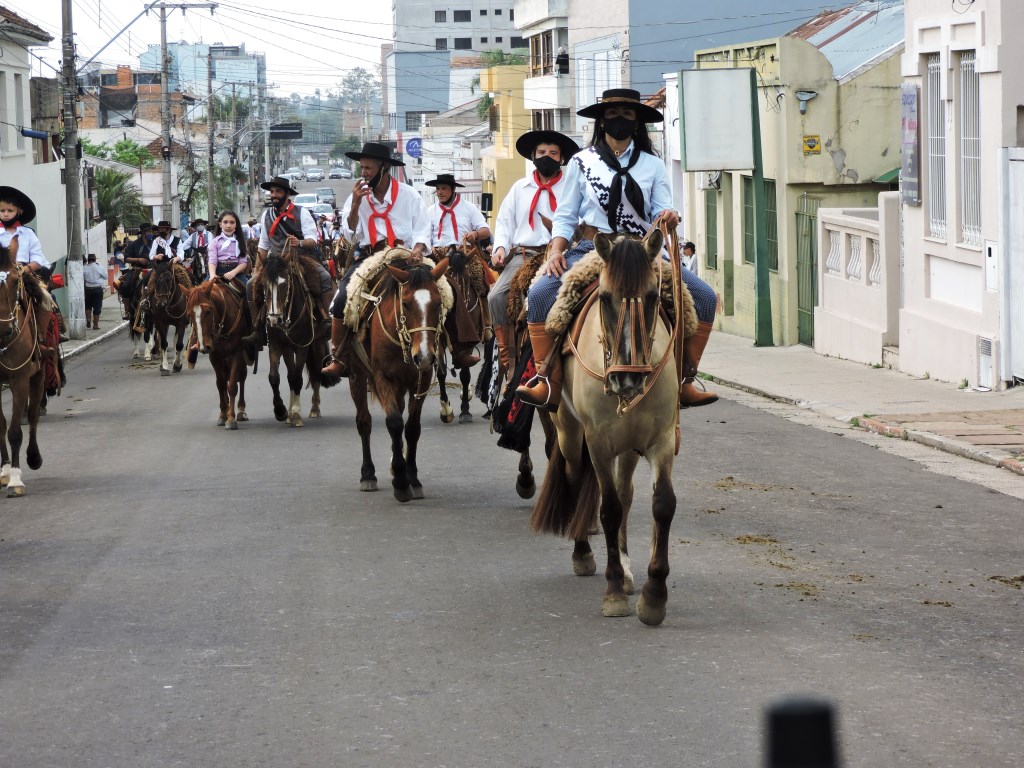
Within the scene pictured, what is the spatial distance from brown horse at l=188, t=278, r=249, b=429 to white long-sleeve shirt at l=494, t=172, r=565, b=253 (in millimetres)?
6035

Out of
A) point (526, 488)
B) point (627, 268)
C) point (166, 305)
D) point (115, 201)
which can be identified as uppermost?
point (115, 201)

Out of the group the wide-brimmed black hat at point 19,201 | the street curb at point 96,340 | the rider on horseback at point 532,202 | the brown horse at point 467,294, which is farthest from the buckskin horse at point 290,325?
the street curb at point 96,340

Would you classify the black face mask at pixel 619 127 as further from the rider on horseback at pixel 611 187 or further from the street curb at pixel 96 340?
the street curb at pixel 96 340

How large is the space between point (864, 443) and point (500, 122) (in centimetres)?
5401

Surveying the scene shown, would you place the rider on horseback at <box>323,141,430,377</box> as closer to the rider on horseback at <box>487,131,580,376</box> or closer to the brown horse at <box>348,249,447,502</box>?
the brown horse at <box>348,249,447,502</box>

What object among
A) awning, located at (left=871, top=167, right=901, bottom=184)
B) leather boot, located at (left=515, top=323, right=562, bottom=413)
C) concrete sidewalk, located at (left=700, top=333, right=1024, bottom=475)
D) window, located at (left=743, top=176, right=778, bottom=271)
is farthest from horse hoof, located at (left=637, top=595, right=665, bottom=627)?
window, located at (left=743, top=176, right=778, bottom=271)

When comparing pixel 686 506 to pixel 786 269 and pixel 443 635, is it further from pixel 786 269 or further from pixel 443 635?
pixel 786 269

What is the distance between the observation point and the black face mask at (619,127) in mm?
8453

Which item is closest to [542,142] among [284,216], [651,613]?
[651,613]

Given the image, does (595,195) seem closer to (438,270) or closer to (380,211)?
(438,270)

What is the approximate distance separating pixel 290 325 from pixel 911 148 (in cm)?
895

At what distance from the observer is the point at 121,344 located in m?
32.4

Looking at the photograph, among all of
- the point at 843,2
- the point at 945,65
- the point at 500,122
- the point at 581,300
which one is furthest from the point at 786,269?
the point at 500,122

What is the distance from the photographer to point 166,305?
2414cm
